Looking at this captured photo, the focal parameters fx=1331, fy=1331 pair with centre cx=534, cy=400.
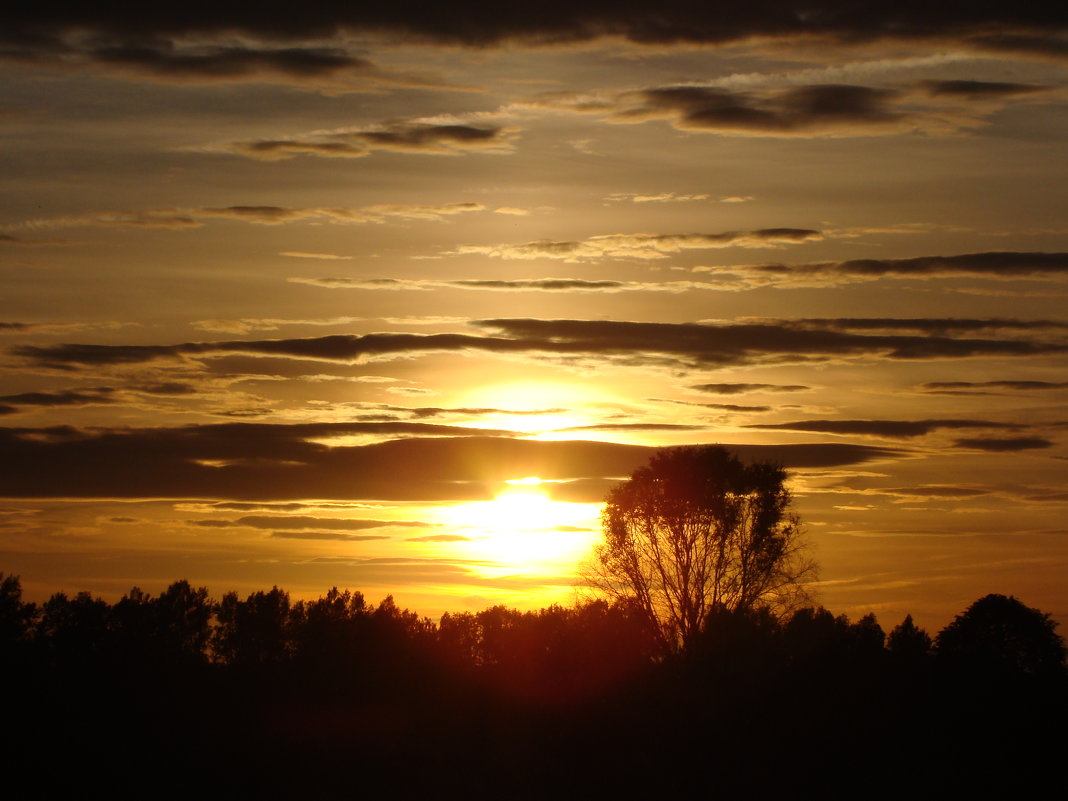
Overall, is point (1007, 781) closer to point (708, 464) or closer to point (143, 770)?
point (708, 464)

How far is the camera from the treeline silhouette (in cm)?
5109

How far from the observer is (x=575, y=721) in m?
59.0

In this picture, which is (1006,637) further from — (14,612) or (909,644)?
(14,612)

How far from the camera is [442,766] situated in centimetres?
5322

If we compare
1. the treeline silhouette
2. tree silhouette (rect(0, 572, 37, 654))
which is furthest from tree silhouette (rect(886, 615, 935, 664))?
tree silhouette (rect(0, 572, 37, 654))

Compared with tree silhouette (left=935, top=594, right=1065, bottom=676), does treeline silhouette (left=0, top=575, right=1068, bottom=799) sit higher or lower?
lower

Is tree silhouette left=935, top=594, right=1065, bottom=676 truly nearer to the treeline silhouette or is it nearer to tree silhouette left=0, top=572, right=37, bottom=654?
the treeline silhouette

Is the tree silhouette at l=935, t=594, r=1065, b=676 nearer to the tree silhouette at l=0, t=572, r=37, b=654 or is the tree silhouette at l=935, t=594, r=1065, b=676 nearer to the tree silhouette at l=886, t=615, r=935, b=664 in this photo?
the tree silhouette at l=886, t=615, r=935, b=664

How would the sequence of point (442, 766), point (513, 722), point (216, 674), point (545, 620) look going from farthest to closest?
point (545, 620), point (216, 674), point (513, 722), point (442, 766)

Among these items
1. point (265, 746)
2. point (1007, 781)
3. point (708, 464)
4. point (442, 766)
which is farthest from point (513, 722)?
point (1007, 781)

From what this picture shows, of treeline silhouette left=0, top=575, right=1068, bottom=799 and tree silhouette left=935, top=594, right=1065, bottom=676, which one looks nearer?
treeline silhouette left=0, top=575, right=1068, bottom=799

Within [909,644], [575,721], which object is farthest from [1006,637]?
[575,721]

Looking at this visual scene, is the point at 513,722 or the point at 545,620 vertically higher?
the point at 545,620

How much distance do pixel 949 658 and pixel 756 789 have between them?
1817cm
